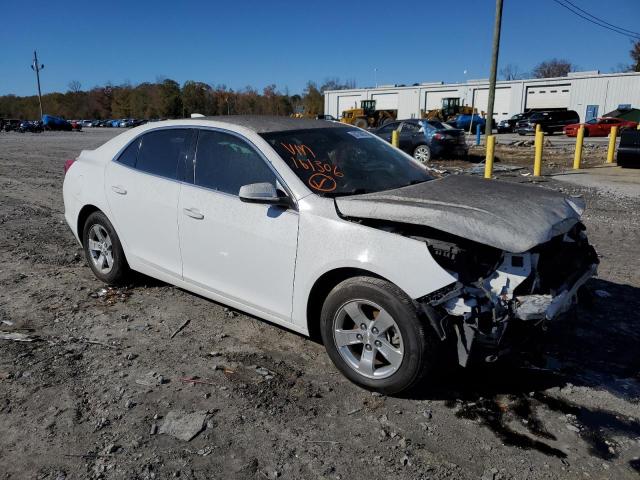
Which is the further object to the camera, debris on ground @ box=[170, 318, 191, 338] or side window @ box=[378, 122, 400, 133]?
side window @ box=[378, 122, 400, 133]

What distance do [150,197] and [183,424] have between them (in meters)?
2.09

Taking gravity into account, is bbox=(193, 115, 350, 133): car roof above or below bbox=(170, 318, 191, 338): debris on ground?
above

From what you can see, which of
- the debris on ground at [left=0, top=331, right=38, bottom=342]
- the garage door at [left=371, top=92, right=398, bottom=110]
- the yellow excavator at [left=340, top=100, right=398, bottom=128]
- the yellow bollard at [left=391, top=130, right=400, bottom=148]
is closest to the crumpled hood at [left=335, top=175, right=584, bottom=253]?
the debris on ground at [left=0, top=331, right=38, bottom=342]

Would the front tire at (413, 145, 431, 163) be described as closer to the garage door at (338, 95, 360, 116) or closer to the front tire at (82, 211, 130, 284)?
the front tire at (82, 211, 130, 284)

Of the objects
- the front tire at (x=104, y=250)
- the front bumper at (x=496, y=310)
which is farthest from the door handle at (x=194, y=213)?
the front bumper at (x=496, y=310)

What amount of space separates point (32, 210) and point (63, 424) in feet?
23.5

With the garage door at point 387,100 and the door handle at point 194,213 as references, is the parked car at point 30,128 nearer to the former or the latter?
the garage door at point 387,100

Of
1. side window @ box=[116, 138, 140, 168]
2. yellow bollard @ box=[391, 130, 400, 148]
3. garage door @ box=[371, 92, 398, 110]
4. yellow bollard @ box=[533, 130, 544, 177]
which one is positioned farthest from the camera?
garage door @ box=[371, 92, 398, 110]

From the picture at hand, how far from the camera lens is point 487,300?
9.93ft

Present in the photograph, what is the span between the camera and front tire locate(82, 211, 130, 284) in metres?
4.98

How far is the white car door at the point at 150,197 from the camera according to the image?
4.34 meters

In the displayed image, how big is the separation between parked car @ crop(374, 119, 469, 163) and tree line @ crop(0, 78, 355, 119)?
181 feet

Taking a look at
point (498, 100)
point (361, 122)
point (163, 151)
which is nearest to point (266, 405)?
point (163, 151)

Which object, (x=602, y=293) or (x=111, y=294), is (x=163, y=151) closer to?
(x=111, y=294)
